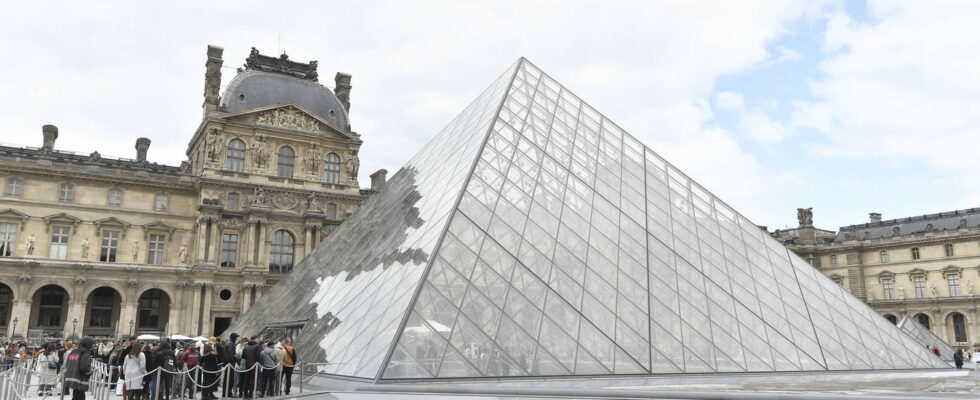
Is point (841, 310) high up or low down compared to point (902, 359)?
up

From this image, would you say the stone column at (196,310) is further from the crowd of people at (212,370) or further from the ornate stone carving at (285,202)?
the crowd of people at (212,370)

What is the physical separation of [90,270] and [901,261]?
2271 inches

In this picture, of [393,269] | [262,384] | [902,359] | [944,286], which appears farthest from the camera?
[944,286]

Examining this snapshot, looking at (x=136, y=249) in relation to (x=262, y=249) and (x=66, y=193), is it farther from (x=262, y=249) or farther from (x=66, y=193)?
(x=262, y=249)

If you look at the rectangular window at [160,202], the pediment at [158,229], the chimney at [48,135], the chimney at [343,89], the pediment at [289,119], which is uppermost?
the chimney at [343,89]

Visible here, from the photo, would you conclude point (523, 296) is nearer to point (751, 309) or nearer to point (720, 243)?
point (751, 309)

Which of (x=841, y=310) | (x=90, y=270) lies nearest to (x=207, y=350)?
(x=841, y=310)

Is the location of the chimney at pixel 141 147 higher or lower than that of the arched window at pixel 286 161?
higher

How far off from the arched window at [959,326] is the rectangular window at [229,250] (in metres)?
51.5

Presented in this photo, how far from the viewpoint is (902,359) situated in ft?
52.0

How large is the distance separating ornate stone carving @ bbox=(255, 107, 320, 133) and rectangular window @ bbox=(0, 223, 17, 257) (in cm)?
1466

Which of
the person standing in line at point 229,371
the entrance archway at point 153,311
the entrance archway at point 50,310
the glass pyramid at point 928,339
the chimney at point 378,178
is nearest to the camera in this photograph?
the person standing in line at point 229,371

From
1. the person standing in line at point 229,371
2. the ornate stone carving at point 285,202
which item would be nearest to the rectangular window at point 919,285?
the ornate stone carving at point 285,202

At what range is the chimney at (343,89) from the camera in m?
51.2
